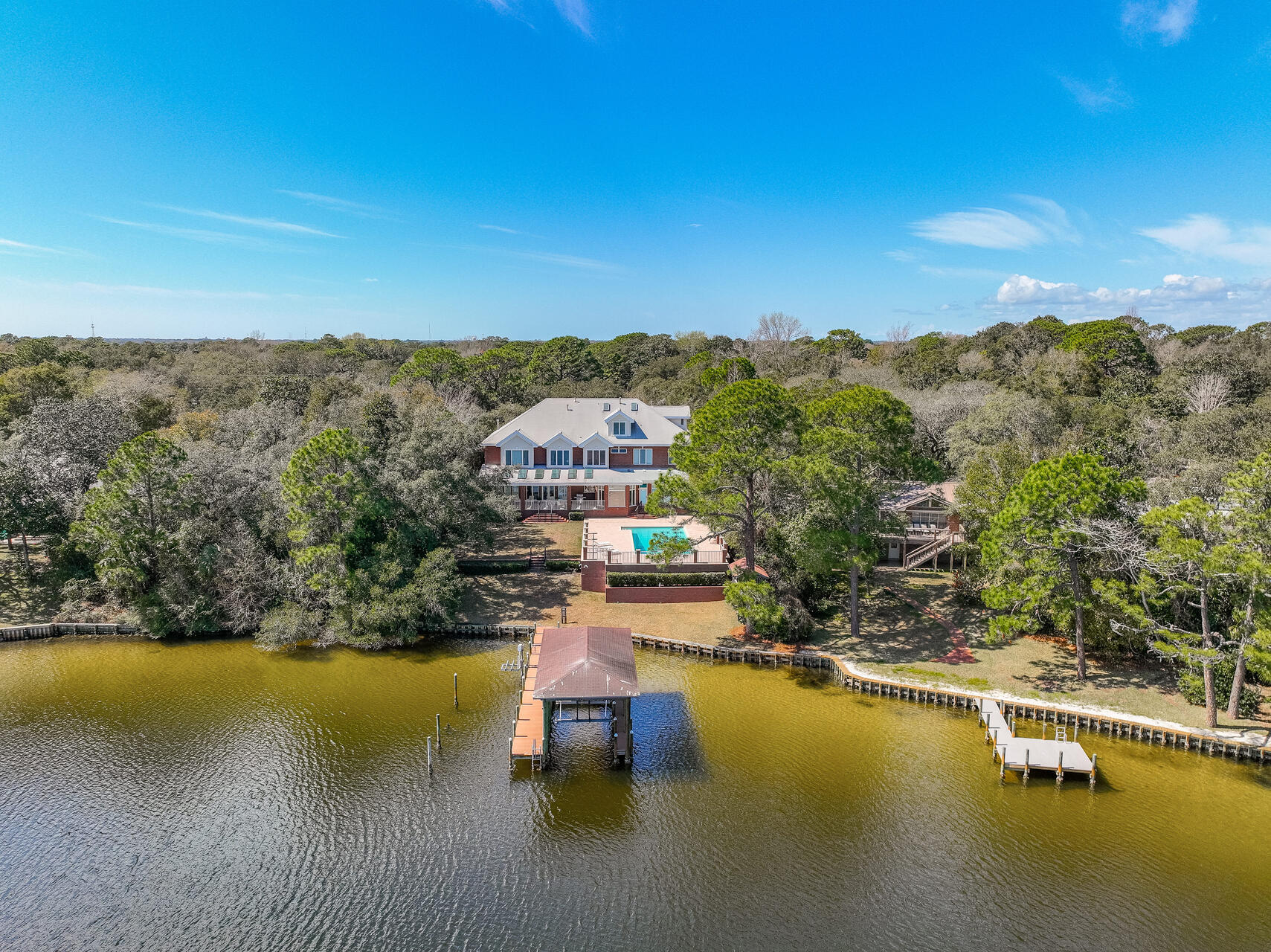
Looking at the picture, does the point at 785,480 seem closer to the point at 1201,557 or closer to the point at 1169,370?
the point at 1201,557

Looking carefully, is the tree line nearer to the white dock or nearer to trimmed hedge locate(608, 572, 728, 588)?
trimmed hedge locate(608, 572, 728, 588)

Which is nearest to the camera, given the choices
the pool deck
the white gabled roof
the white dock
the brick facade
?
the white dock

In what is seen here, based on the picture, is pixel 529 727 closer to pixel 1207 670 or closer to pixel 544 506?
pixel 1207 670

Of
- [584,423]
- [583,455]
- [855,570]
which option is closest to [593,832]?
[855,570]

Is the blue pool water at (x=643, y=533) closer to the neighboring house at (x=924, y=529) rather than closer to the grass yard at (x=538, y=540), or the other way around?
the grass yard at (x=538, y=540)

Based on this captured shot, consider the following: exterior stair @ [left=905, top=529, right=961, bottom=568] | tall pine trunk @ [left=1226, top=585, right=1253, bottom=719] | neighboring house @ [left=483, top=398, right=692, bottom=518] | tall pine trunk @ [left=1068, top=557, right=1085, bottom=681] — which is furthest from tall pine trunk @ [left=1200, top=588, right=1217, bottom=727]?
neighboring house @ [left=483, top=398, right=692, bottom=518]

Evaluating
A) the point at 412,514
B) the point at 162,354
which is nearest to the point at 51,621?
the point at 412,514
